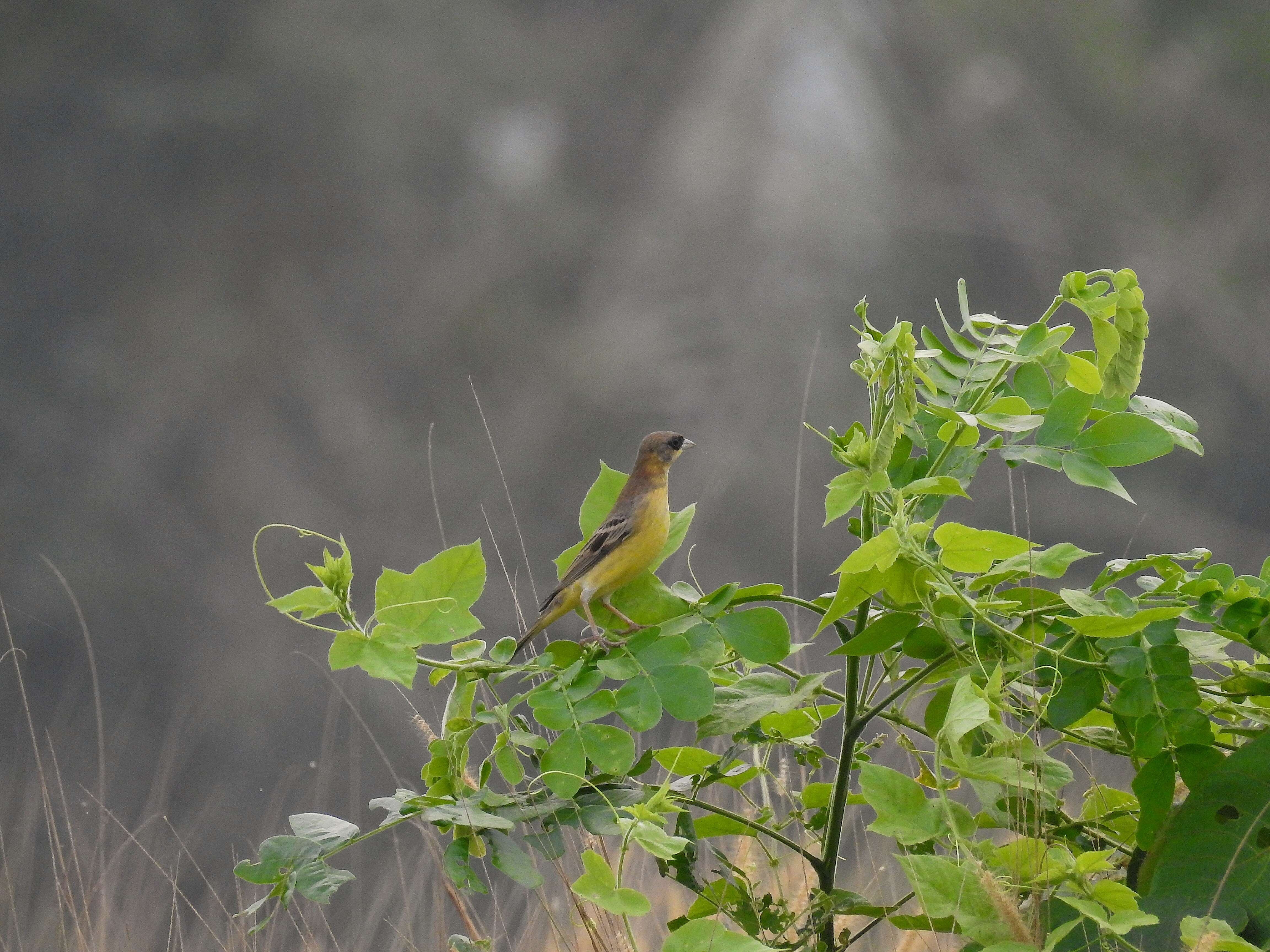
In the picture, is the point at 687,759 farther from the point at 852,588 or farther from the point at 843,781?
the point at 852,588

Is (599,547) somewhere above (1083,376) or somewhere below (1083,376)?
below

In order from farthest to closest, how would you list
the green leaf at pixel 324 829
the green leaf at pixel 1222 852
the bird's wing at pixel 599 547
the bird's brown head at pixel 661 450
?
the bird's brown head at pixel 661 450 < the bird's wing at pixel 599 547 < the green leaf at pixel 324 829 < the green leaf at pixel 1222 852

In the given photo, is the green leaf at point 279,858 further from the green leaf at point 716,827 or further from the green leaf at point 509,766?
the green leaf at point 716,827

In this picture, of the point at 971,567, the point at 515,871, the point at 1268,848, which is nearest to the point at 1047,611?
the point at 971,567

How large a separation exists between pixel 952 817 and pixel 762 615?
200 millimetres

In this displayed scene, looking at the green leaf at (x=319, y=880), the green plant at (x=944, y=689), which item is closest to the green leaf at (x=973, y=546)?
the green plant at (x=944, y=689)

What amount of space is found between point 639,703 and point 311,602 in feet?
0.76

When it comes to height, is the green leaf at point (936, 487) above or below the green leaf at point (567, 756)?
above

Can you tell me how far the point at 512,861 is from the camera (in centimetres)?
79

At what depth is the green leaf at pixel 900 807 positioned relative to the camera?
0.68m

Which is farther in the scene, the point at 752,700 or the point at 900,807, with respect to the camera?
the point at 752,700

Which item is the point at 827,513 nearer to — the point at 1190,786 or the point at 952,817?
the point at 952,817

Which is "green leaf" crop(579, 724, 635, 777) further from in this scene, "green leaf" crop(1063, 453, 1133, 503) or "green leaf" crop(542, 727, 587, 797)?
"green leaf" crop(1063, 453, 1133, 503)

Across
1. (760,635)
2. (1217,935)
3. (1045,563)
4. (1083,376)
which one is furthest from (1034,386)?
(1217,935)
